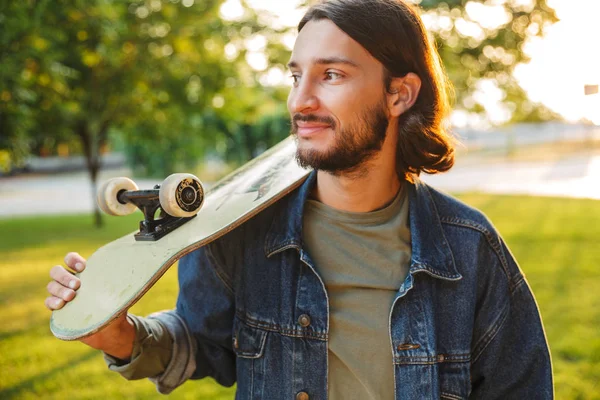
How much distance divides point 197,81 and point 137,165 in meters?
19.7

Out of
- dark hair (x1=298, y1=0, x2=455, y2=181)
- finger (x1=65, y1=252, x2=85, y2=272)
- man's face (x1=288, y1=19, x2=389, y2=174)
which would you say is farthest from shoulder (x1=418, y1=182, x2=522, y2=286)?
finger (x1=65, y1=252, x2=85, y2=272)

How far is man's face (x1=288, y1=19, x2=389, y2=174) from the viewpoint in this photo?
1.70 meters

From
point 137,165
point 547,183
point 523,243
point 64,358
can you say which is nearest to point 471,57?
point 523,243

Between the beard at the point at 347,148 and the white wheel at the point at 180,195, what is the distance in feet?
1.24

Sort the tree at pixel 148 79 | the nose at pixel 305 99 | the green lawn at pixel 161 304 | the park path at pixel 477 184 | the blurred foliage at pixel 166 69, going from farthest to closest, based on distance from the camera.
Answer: the park path at pixel 477 184
the tree at pixel 148 79
the blurred foliage at pixel 166 69
the green lawn at pixel 161 304
the nose at pixel 305 99

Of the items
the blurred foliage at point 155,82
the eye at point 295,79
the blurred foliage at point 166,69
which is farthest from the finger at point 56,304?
the blurred foliage at point 155,82

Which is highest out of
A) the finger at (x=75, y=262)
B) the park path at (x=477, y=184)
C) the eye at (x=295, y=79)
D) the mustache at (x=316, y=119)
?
the park path at (x=477, y=184)

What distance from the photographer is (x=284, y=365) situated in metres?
1.64

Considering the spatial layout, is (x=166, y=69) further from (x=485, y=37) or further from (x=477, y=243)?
(x=477, y=243)

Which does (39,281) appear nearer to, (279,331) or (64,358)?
(64,358)

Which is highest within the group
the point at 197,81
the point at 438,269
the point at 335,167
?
the point at 197,81

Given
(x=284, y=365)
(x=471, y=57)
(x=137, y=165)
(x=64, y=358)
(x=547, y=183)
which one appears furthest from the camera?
(x=137, y=165)

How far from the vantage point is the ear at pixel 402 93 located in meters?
1.88

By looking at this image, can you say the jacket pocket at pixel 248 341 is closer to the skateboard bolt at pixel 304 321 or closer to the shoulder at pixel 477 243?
the skateboard bolt at pixel 304 321
